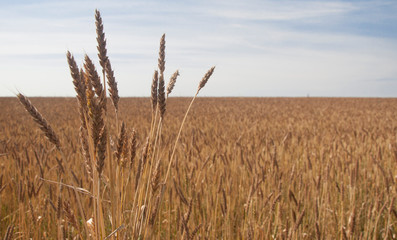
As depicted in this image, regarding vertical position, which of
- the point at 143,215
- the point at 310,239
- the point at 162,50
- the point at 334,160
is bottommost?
the point at 310,239

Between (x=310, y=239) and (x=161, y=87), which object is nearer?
(x=161, y=87)

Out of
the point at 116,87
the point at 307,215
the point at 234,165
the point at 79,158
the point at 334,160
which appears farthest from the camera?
the point at 79,158

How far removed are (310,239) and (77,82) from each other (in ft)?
6.63

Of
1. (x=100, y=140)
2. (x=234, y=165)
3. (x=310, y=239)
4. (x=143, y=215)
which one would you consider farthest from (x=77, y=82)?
(x=234, y=165)

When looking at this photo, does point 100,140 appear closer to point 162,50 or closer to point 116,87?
point 116,87

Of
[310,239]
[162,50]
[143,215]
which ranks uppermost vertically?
[162,50]

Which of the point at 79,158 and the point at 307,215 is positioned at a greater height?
the point at 79,158

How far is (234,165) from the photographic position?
325cm

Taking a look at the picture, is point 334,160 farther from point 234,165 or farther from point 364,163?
point 234,165

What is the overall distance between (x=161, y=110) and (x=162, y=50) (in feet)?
0.90

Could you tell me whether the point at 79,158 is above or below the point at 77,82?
below

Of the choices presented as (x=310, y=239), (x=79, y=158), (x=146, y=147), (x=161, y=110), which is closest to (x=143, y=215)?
(x=146, y=147)

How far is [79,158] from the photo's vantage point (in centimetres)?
396

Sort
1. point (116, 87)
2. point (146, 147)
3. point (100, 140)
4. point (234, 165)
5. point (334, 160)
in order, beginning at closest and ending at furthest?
point (100, 140) → point (116, 87) → point (146, 147) → point (234, 165) → point (334, 160)
